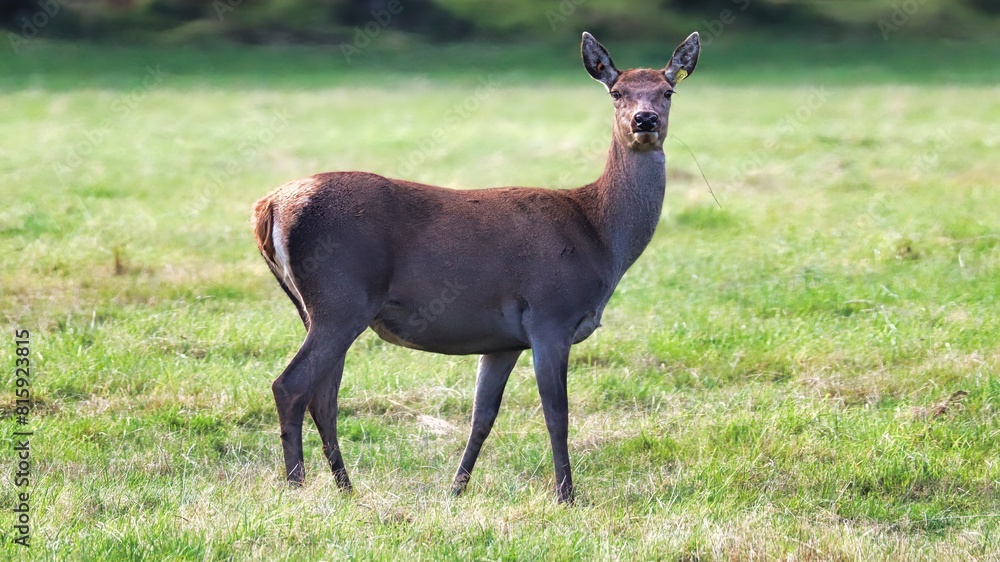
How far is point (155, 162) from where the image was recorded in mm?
19250

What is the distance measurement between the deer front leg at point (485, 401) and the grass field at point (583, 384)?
0.13m

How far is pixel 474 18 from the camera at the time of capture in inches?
1780

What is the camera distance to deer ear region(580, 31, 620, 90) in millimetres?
7172

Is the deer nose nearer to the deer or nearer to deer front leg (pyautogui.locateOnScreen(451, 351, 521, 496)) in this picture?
the deer

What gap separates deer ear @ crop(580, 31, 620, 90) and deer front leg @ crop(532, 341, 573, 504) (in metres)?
1.72

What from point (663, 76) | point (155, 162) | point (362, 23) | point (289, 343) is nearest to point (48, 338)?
point (289, 343)

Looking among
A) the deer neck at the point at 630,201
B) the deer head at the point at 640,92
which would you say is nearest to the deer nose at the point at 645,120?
the deer head at the point at 640,92

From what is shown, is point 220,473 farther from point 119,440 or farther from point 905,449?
point 905,449

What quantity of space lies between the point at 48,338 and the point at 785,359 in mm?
5360

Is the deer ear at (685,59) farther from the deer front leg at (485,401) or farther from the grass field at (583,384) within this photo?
the grass field at (583,384)

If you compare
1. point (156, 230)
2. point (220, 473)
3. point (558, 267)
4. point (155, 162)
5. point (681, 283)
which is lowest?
point (155, 162)

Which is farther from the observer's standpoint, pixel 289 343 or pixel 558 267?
pixel 289 343

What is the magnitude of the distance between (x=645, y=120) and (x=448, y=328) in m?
1.59

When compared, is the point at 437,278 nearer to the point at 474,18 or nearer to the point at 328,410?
the point at 328,410
